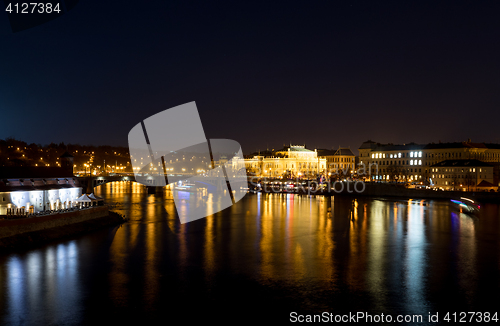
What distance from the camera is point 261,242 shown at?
13719mm

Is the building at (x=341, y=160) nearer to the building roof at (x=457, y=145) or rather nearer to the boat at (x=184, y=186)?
the building roof at (x=457, y=145)

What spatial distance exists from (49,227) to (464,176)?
107 feet

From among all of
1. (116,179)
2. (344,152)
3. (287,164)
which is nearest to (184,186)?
(116,179)

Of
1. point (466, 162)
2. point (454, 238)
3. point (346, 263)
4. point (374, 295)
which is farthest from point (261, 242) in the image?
point (466, 162)

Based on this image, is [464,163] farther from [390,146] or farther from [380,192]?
[390,146]

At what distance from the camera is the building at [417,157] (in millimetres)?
41656

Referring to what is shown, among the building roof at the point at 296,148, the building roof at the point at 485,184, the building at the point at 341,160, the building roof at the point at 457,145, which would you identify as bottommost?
the building roof at the point at 485,184

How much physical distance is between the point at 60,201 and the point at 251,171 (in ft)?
157

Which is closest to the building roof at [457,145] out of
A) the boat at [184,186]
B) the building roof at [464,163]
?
the building roof at [464,163]

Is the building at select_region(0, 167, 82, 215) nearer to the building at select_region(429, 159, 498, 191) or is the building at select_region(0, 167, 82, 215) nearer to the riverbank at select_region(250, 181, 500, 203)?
the riverbank at select_region(250, 181, 500, 203)

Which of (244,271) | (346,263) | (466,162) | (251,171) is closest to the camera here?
(244,271)

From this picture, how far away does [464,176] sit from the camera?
1393 inches

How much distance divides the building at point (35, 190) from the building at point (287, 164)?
44756 millimetres

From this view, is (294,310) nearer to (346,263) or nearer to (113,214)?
(346,263)
